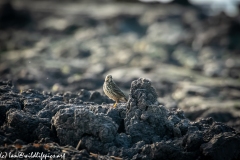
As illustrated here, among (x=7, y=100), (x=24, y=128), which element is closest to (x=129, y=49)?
(x=7, y=100)

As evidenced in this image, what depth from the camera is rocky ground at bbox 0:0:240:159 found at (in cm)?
980

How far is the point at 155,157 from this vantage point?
9484 mm

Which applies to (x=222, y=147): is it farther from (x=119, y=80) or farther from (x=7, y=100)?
(x=119, y=80)

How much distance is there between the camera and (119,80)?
83.0 feet

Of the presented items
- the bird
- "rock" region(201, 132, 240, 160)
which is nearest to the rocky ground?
"rock" region(201, 132, 240, 160)

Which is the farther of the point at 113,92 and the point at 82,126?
the point at 113,92

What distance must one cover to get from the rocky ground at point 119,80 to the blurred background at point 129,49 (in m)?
0.08

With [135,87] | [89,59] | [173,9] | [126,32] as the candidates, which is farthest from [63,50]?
[135,87]

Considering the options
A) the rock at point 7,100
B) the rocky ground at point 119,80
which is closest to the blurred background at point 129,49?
the rocky ground at point 119,80

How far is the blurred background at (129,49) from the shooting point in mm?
24016

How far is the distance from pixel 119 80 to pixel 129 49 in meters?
9.86

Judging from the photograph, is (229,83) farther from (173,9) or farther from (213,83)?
(173,9)

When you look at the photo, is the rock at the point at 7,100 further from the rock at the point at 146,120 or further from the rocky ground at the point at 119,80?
the rock at the point at 146,120

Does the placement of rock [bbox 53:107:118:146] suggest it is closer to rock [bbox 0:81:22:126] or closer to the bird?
rock [bbox 0:81:22:126]
